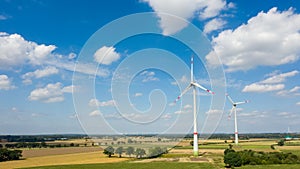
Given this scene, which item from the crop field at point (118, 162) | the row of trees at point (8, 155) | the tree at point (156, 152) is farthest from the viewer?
the row of trees at point (8, 155)

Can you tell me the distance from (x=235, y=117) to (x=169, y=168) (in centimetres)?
6459

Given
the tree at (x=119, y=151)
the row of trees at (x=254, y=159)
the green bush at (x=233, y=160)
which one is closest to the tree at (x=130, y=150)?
the tree at (x=119, y=151)

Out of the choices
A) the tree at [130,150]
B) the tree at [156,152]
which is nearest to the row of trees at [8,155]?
the tree at [130,150]

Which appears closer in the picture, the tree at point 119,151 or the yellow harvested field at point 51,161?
the yellow harvested field at point 51,161

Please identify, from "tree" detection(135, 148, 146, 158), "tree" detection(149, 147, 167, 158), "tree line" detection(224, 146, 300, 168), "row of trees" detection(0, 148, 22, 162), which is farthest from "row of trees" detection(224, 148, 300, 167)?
"row of trees" detection(0, 148, 22, 162)

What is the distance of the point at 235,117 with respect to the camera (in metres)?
112

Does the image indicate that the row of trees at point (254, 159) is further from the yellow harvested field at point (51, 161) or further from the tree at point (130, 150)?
the yellow harvested field at point (51, 161)

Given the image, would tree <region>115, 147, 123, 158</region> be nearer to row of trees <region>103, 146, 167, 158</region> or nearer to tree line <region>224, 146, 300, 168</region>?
row of trees <region>103, 146, 167, 158</region>

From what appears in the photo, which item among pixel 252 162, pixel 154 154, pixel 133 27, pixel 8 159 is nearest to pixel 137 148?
pixel 154 154

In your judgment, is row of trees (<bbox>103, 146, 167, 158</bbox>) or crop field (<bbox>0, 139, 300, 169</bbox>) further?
row of trees (<bbox>103, 146, 167, 158</bbox>)

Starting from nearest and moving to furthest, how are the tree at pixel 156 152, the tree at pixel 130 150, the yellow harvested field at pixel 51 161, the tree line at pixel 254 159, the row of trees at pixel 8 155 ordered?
the tree line at pixel 254 159, the yellow harvested field at pixel 51 161, the tree at pixel 130 150, the tree at pixel 156 152, the row of trees at pixel 8 155

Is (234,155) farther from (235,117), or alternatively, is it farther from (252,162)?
(235,117)

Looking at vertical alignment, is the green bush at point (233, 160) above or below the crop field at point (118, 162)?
above

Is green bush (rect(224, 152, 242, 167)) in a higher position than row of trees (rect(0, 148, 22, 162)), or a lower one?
higher
